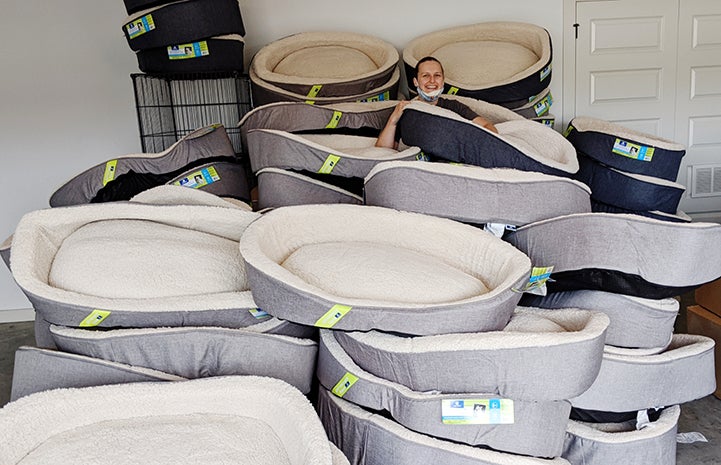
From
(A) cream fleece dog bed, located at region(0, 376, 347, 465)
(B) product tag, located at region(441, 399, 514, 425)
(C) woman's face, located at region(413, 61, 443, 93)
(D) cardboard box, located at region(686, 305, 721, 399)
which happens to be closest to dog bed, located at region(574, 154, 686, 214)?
A: (D) cardboard box, located at region(686, 305, 721, 399)

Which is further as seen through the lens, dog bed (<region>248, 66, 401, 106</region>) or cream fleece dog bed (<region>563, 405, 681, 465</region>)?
dog bed (<region>248, 66, 401, 106</region>)

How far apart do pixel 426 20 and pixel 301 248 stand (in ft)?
8.28

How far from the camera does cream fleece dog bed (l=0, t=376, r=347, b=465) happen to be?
49.5 inches

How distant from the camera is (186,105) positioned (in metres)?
3.44

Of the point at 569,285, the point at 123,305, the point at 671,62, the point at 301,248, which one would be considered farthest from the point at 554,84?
the point at 123,305

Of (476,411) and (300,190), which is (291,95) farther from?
(476,411)

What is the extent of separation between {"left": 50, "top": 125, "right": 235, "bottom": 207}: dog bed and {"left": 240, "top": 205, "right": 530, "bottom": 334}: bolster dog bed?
0.90 metres

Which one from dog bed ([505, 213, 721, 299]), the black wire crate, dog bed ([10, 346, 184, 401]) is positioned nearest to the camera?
dog bed ([10, 346, 184, 401])

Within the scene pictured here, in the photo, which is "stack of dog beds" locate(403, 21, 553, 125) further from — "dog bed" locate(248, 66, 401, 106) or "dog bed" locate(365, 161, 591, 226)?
"dog bed" locate(365, 161, 591, 226)

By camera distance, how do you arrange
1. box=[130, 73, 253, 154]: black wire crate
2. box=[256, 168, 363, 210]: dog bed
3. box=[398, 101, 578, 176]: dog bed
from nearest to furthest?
box=[398, 101, 578, 176]: dog bed
box=[256, 168, 363, 210]: dog bed
box=[130, 73, 253, 154]: black wire crate

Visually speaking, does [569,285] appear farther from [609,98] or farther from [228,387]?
[609,98]

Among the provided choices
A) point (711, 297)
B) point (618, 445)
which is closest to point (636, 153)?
point (711, 297)

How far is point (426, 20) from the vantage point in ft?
12.9

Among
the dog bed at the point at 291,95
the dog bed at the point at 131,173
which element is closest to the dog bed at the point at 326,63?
the dog bed at the point at 291,95
